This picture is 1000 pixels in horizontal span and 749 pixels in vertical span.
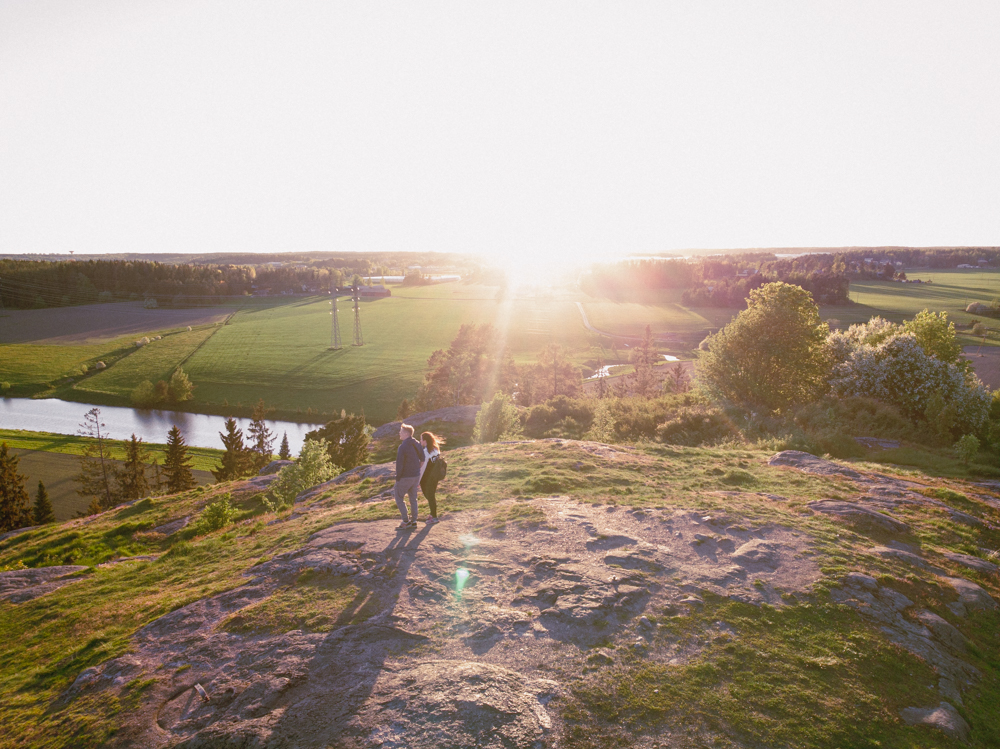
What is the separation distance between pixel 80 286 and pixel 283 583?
220 metres

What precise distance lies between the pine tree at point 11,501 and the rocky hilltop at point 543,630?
37.0 m

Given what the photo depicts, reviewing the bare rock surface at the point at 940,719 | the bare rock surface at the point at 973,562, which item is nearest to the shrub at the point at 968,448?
the bare rock surface at the point at 973,562

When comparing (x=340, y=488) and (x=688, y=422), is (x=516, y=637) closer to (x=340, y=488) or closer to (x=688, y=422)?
(x=340, y=488)

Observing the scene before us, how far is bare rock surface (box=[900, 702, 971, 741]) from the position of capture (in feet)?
22.1

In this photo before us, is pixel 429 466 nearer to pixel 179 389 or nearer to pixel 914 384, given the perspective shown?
pixel 914 384

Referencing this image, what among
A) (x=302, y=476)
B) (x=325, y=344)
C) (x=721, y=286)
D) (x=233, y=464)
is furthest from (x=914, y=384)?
(x=721, y=286)

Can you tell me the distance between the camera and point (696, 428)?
2648 centimetres

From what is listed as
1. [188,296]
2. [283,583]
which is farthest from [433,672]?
[188,296]

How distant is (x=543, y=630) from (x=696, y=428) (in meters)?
20.6

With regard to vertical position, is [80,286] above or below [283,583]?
above

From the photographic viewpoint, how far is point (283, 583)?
10367 millimetres

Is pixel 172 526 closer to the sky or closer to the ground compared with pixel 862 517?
closer to the ground

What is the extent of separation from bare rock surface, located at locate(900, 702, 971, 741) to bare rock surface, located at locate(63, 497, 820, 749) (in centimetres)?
243

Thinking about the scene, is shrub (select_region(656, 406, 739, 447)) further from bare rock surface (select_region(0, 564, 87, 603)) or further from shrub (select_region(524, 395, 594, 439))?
bare rock surface (select_region(0, 564, 87, 603))
